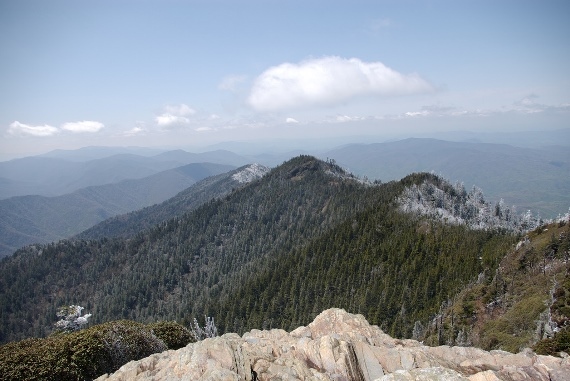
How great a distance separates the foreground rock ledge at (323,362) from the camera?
22.7m

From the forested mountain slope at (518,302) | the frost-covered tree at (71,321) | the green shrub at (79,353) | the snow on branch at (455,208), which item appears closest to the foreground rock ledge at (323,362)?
the green shrub at (79,353)

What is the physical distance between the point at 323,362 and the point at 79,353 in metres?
28.1

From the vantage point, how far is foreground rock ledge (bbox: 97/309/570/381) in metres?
22.7

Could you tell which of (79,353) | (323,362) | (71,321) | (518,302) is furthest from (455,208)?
(79,353)

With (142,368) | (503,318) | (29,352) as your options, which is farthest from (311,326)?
(503,318)

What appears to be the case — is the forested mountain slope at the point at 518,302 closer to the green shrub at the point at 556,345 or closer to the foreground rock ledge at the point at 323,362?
the green shrub at the point at 556,345

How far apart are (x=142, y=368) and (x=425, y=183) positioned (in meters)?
171

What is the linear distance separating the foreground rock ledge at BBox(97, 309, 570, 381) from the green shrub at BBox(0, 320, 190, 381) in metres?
13.8

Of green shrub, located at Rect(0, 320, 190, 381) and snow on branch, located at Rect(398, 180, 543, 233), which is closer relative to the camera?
green shrub, located at Rect(0, 320, 190, 381)

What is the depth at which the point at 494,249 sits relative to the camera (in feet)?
362

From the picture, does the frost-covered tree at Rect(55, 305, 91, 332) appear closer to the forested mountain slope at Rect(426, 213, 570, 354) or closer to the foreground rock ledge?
the foreground rock ledge

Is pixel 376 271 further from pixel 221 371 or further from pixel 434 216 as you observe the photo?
pixel 221 371

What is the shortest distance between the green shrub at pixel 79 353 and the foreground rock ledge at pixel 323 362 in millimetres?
13777

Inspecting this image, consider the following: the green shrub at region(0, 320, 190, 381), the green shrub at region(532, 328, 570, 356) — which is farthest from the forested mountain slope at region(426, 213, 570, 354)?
the green shrub at region(0, 320, 190, 381)
